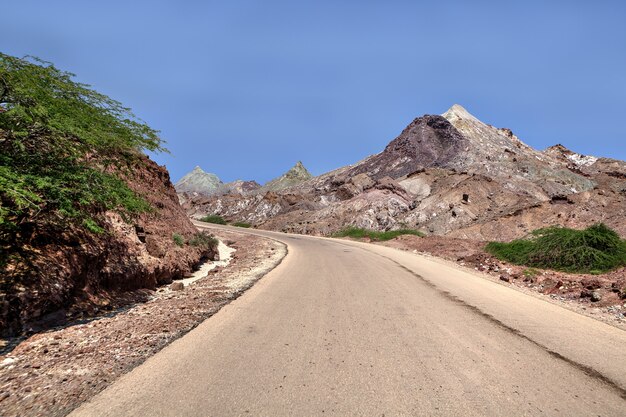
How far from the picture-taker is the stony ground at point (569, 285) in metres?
8.18

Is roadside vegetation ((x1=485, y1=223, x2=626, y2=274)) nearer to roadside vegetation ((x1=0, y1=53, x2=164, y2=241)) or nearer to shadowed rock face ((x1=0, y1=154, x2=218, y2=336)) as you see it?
shadowed rock face ((x1=0, y1=154, x2=218, y2=336))

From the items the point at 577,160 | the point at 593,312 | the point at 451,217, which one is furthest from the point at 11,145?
the point at 577,160

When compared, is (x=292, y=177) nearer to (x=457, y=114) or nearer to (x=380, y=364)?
(x=457, y=114)

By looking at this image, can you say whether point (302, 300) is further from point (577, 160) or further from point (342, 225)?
point (577, 160)

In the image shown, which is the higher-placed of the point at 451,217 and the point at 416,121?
the point at 416,121

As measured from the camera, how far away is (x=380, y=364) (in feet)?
14.1

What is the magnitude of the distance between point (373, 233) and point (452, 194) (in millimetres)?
10896

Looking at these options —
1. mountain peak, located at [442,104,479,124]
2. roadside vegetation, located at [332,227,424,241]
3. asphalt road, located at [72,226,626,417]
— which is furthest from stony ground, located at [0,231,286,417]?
mountain peak, located at [442,104,479,124]

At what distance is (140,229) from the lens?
11.6 metres

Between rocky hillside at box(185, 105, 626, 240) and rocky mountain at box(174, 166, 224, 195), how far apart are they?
67.9 meters

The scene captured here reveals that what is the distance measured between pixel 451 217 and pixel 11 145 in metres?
34.8

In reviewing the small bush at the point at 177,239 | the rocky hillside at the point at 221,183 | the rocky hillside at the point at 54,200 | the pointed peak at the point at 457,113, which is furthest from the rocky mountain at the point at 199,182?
the rocky hillside at the point at 54,200

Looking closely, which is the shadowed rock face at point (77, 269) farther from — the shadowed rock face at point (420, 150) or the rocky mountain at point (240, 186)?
the rocky mountain at point (240, 186)

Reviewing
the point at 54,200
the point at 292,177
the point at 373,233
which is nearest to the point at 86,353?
the point at 54,200
